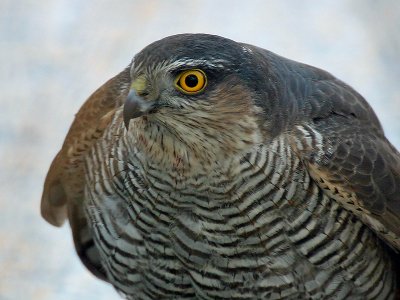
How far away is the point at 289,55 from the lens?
25.6 ft

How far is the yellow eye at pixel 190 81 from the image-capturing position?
4.30m

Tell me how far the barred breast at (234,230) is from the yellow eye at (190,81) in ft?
1.40

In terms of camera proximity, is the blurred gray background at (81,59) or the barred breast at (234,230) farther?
the blurred gray background at (81,59)

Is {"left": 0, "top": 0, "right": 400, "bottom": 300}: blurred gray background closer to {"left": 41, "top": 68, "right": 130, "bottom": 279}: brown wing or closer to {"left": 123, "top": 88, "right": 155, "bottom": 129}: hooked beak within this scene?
{"left": 41, "top": 68, "right": 130, "bottom": 279}: brown wing

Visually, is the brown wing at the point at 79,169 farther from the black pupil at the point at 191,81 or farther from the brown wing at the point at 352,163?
the brown wing at the point at 352,163

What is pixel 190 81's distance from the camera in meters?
4.32

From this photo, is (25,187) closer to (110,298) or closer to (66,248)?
(66,248)

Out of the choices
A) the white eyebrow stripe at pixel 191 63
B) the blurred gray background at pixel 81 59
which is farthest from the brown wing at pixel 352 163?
the blurred gray background at pixel 81 59

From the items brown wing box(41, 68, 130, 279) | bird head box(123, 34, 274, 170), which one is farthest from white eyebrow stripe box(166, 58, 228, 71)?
brown wing box(41, 68, 130, 279)

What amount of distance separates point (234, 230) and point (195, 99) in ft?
2.42

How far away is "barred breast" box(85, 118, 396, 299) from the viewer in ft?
15.2

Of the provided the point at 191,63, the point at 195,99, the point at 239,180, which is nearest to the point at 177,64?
the point at 191,63

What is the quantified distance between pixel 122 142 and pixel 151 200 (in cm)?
33

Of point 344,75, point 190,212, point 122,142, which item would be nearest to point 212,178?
point 190,212
